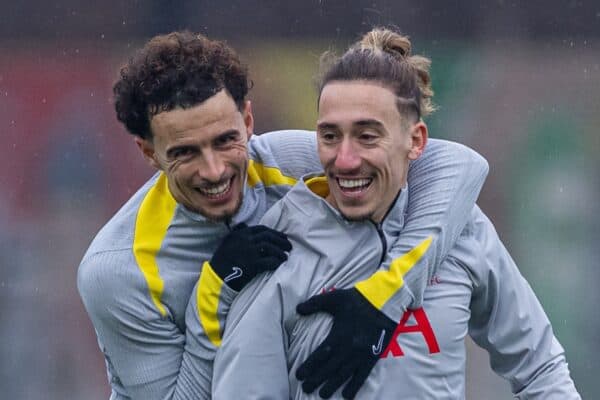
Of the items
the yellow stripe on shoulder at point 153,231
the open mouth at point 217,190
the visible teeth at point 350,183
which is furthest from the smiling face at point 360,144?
the yellow stripe on shoulder at point 153,231

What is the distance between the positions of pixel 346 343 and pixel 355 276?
0.13m

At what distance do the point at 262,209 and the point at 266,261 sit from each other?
0.97 feet

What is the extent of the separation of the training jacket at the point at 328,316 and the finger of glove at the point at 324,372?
0.03m

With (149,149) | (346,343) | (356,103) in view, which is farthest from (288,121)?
(346,343)

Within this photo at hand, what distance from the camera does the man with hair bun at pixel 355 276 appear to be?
8.24 ft

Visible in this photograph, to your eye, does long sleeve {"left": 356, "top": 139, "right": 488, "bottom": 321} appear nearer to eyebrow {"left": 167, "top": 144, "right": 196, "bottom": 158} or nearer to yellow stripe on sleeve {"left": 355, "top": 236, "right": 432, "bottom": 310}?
yellow stripe on sleeve {"left": 355, "top": 236, "right": 432, "bottom": 310}

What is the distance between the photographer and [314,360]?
2.51 m

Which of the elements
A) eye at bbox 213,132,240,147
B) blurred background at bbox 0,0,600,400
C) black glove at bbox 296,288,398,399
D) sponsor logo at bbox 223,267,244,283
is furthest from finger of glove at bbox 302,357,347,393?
blurred background at bbox 0,0,600,400

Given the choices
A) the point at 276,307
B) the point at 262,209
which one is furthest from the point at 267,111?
the point at 276,307

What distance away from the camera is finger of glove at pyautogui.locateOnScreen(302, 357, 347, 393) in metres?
2.50

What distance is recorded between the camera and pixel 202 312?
2594 mm

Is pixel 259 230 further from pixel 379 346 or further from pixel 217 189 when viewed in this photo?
pixel 379 346

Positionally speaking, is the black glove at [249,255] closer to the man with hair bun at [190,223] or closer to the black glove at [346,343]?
the man with hair bun at [190,223]

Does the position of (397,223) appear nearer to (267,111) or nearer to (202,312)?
(202,312)
